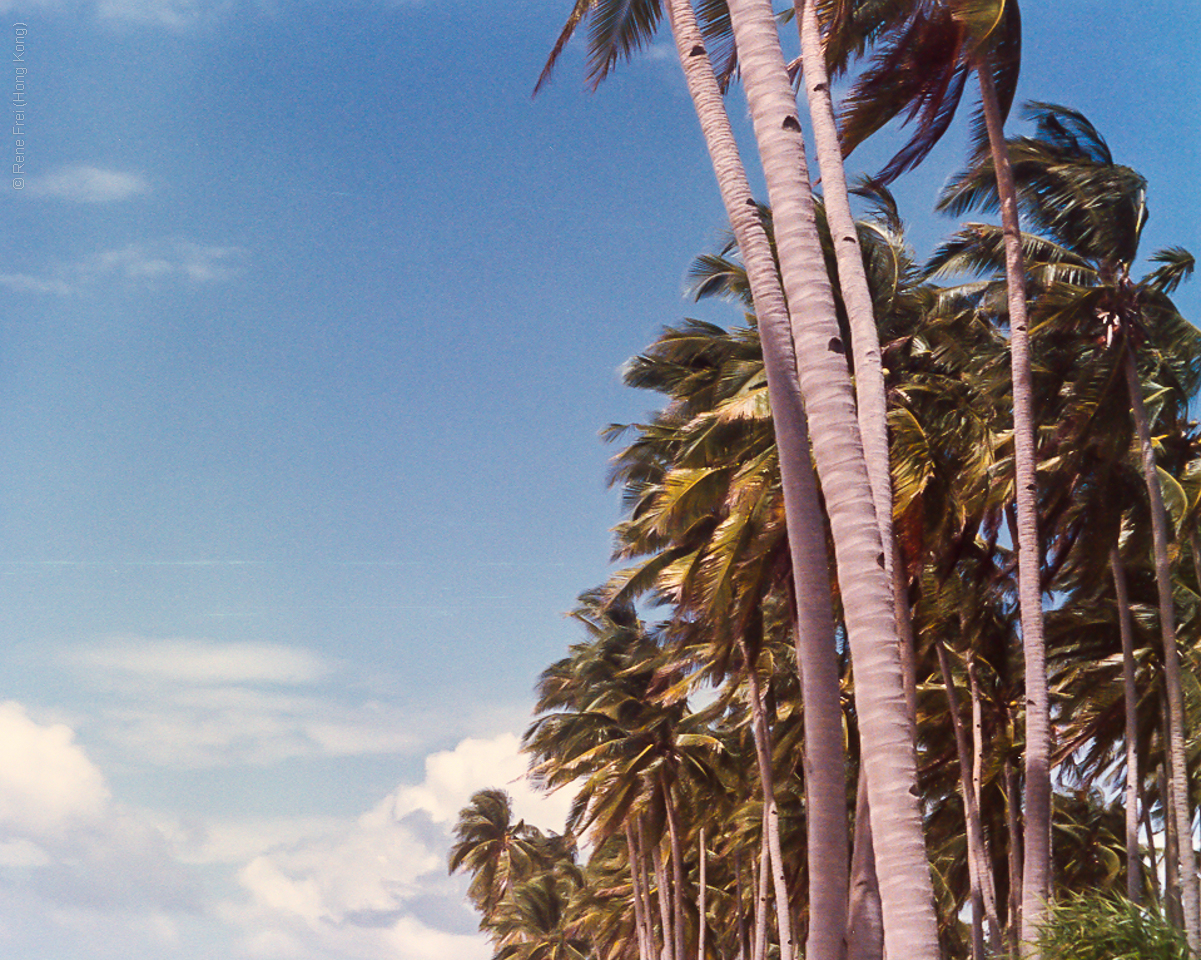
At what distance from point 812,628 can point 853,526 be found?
115cm

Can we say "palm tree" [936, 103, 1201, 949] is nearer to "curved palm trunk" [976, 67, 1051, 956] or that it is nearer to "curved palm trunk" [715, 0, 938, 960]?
"curved palm trunk" [976, 67, 1051, 956]

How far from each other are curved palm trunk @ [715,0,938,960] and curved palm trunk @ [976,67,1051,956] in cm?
632

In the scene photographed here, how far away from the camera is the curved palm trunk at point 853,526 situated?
6.27 meters

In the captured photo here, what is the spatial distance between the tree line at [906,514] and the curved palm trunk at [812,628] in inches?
0.9

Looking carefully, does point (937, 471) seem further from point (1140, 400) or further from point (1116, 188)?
point (1116, 188)

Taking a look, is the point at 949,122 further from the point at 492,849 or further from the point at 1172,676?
the point at 492,849

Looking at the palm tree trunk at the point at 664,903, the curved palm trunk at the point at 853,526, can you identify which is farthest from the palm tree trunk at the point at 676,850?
the curved palm trunk at the point at 853,526

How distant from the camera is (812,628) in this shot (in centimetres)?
751

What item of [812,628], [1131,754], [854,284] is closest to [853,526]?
[812,628]

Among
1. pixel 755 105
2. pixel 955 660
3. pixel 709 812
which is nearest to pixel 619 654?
pixel 709 812

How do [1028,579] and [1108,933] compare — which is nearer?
[1108,933]

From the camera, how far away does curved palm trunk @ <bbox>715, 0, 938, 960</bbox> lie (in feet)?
20.6

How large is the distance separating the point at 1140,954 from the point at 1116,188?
1190 cm

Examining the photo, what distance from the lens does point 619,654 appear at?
3728 centimetres
